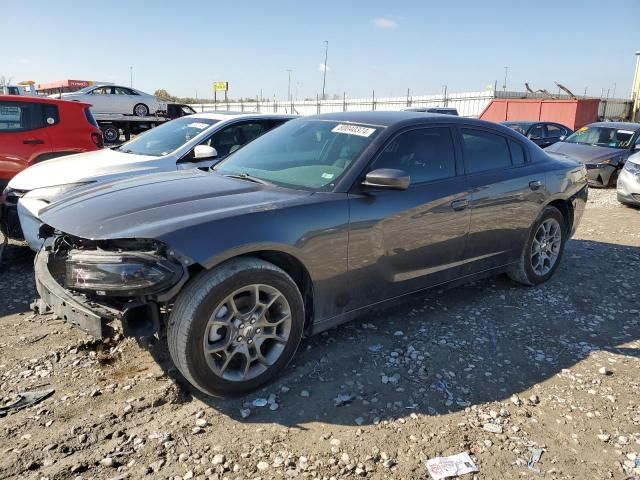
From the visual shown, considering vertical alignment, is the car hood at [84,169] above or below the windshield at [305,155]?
below

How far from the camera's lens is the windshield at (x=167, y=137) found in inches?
245

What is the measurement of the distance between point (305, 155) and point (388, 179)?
830 mm

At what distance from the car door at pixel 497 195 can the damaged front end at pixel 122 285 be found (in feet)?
8.26

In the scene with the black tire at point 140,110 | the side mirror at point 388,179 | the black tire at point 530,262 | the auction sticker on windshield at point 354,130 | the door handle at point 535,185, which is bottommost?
the black tire at point 530,262

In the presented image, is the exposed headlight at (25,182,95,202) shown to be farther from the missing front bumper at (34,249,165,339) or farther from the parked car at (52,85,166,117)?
the parked car at (52,85,166,117)

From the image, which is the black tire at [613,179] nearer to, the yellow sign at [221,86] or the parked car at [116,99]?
the parked car at [116,99]

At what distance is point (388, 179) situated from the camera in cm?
322

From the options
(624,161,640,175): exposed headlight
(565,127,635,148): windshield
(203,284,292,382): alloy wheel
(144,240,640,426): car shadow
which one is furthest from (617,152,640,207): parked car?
(203,284,292,382): alloy wheel

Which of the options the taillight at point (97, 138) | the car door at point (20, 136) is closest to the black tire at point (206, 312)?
the car door at point (20, 136)

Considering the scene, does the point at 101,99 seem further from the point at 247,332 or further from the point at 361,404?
the point at 361,404

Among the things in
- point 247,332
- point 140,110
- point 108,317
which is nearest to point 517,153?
point 247,332

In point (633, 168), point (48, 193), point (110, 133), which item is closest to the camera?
point (48, 193)

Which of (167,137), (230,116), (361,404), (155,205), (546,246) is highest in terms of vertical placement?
(230,116)

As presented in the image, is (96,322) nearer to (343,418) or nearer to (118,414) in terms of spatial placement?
(118,414)
